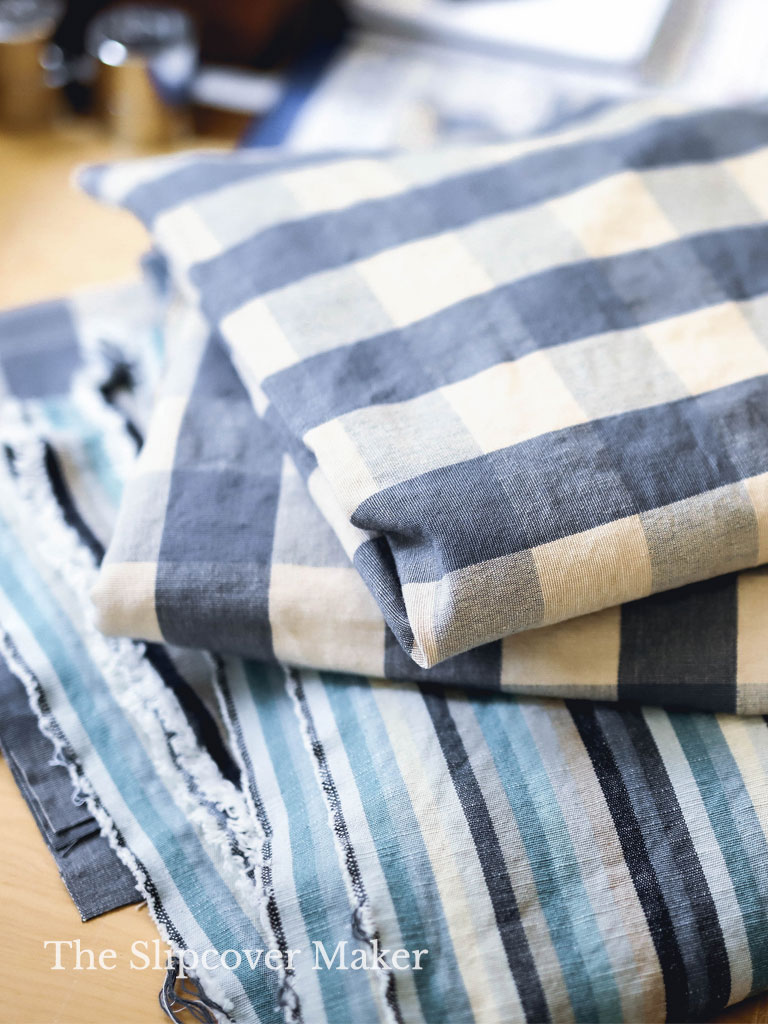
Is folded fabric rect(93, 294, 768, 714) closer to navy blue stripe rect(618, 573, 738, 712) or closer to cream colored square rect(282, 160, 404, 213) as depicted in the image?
navy blue stripe rect(618, 573, 738, 712)

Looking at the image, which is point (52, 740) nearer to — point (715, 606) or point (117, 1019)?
point (117, 1019)

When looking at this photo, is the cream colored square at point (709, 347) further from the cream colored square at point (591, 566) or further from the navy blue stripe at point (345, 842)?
the navy blue stripe at point (345, 842)

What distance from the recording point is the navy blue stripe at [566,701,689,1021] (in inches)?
16.1

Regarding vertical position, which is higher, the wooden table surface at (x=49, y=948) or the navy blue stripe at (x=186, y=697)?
the navy blue stripe at (x=186, y=697)

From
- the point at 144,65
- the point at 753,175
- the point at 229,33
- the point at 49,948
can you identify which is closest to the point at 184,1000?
the point at 49,948

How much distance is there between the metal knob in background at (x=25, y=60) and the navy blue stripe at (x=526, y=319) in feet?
1.64

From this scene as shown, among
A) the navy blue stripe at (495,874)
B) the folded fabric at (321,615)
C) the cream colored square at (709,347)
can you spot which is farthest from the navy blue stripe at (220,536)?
the cream colored square at (709,347)

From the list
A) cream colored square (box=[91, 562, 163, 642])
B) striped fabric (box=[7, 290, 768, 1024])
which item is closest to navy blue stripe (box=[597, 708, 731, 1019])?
striped fabric (box=[7, 290, 768, 1024])

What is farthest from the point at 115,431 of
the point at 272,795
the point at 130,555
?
the point at 272,795

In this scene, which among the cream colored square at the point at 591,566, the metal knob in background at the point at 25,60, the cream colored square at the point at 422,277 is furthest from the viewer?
the metal knob in background at the point at 25,60

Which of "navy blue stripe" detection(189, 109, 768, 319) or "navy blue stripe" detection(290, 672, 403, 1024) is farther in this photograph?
"navy blue stripe" detection(189, 109, 768, 319)

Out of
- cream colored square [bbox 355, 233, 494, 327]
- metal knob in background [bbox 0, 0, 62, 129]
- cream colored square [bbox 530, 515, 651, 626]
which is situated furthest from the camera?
metal knob in background [bbox 0, 0, 62, 129]

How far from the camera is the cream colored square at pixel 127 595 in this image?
46 centimetres

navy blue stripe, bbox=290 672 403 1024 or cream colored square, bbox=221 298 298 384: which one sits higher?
cream colored square, bbox=221 298 298 384
